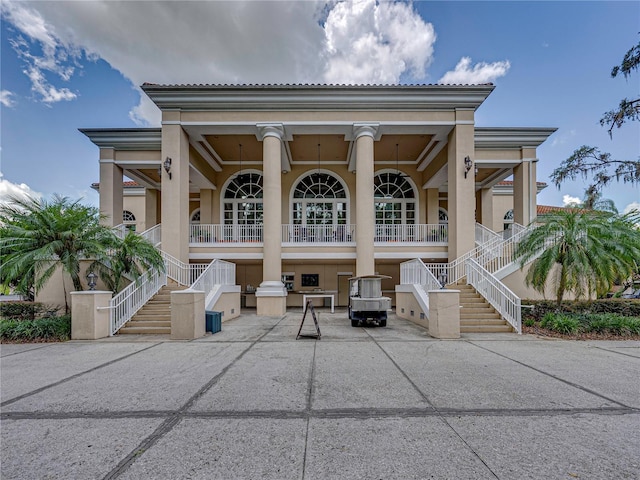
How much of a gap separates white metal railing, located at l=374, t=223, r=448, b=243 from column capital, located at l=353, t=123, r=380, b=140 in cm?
456

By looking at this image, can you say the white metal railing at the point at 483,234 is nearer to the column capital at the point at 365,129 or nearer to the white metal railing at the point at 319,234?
→ the white metal railing at the point at 319,234

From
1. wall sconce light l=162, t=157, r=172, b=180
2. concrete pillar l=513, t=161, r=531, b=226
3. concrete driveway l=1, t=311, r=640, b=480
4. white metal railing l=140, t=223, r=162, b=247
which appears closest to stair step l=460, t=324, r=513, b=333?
concrete driveway l=1, t=311, r=640, b=480

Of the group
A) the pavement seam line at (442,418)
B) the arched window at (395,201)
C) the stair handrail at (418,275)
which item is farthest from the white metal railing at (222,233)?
the pavement seam line at (442,418)

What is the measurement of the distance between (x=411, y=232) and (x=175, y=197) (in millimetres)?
12024

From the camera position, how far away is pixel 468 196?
1374cm

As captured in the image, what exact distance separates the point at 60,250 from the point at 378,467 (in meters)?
10.4

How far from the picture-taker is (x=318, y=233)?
15.9m

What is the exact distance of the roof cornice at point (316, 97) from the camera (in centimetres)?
1359

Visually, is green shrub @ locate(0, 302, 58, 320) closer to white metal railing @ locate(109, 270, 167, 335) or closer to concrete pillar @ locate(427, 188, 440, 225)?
white metal railing @ locate(109, 270, 167, 335)

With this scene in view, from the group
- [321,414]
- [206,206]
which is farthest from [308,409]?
[206,206]

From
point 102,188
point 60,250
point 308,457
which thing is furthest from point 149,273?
point 308,457

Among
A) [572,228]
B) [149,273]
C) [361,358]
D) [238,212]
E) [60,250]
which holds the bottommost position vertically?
[361,358]

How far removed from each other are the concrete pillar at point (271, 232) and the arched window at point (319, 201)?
444 centimetres

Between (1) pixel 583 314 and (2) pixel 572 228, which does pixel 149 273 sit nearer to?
(2) pixel 572 228
